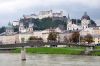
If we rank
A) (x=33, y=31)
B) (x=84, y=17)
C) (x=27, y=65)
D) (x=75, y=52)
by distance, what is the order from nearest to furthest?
(x=27, y=65)
(x=75, y=52)
(x=84, y=17)
(x=33, y=31)

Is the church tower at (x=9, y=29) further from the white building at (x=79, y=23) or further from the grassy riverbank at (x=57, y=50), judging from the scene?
the grassy riverbank at (x=57, y=50)

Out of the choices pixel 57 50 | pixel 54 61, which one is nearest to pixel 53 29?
pixel 57 50

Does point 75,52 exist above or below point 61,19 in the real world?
below

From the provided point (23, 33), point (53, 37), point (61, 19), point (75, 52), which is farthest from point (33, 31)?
point (75, 52)

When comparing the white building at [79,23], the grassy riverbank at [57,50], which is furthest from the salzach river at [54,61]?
the white building at [79,23]

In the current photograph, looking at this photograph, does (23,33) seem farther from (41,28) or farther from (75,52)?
(75,52)

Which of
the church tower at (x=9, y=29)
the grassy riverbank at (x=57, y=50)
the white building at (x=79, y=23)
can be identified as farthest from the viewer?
Answer: the church tower at (x=9, y=29)

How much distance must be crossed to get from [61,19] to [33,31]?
19.2 m

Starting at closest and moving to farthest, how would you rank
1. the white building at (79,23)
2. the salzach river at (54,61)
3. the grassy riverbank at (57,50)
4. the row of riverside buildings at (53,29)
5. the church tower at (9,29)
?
the salzach river at (54,61) → the grassy riverbank at (57,50) → the row of riverside buildings at (53,29) → the white building at (79,23) → the church tower at (9,29)

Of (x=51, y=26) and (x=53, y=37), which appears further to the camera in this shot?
(x=51, y=26)

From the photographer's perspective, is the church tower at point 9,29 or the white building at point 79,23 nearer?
the white building at point 79,23

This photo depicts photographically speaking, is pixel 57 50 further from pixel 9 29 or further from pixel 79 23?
pixel 9 29

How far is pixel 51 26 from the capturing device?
190750 mm

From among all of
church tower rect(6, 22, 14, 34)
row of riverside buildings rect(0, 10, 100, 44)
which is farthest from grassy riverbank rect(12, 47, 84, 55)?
church tower rect(6, 22, 14, 34)
